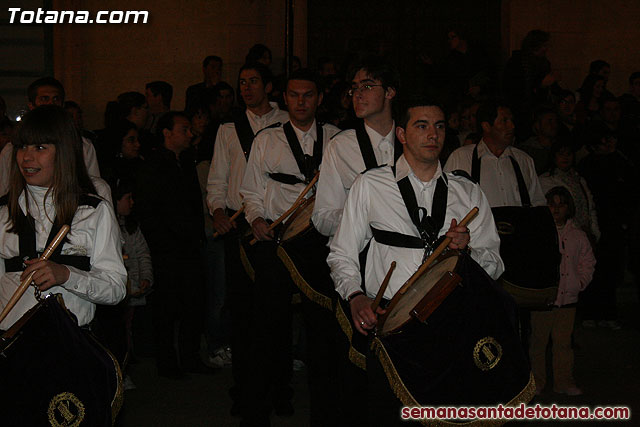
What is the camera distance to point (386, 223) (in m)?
5.11

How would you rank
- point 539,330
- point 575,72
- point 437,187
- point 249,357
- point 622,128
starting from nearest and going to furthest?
point 437,187 → point 249,357 → point 539,330 → point 622,128 → point 575,72

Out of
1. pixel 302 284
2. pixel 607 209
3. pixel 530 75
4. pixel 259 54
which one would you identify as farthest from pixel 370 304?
pixel 530 75

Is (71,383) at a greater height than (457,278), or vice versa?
(457,278)

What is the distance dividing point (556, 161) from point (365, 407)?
16.4 feet

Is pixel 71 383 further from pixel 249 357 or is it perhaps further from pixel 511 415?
pixel 249 357

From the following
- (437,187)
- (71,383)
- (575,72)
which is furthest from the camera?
(575,72)

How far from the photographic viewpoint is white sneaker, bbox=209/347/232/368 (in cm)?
909

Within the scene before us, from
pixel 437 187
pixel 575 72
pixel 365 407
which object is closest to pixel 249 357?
pixel 365 407

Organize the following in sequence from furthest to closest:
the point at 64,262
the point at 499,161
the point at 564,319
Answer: the point at 564,319, the point at 499,161, the point at 64,262

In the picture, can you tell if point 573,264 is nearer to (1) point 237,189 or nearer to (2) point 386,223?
(1) point 237,189

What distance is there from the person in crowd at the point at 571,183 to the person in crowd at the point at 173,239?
3432mm

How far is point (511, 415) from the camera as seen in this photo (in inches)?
181

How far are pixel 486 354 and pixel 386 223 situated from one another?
0.91m

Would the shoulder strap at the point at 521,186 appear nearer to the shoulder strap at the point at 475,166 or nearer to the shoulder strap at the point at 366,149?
the shoulder strap at the point at 475,166
